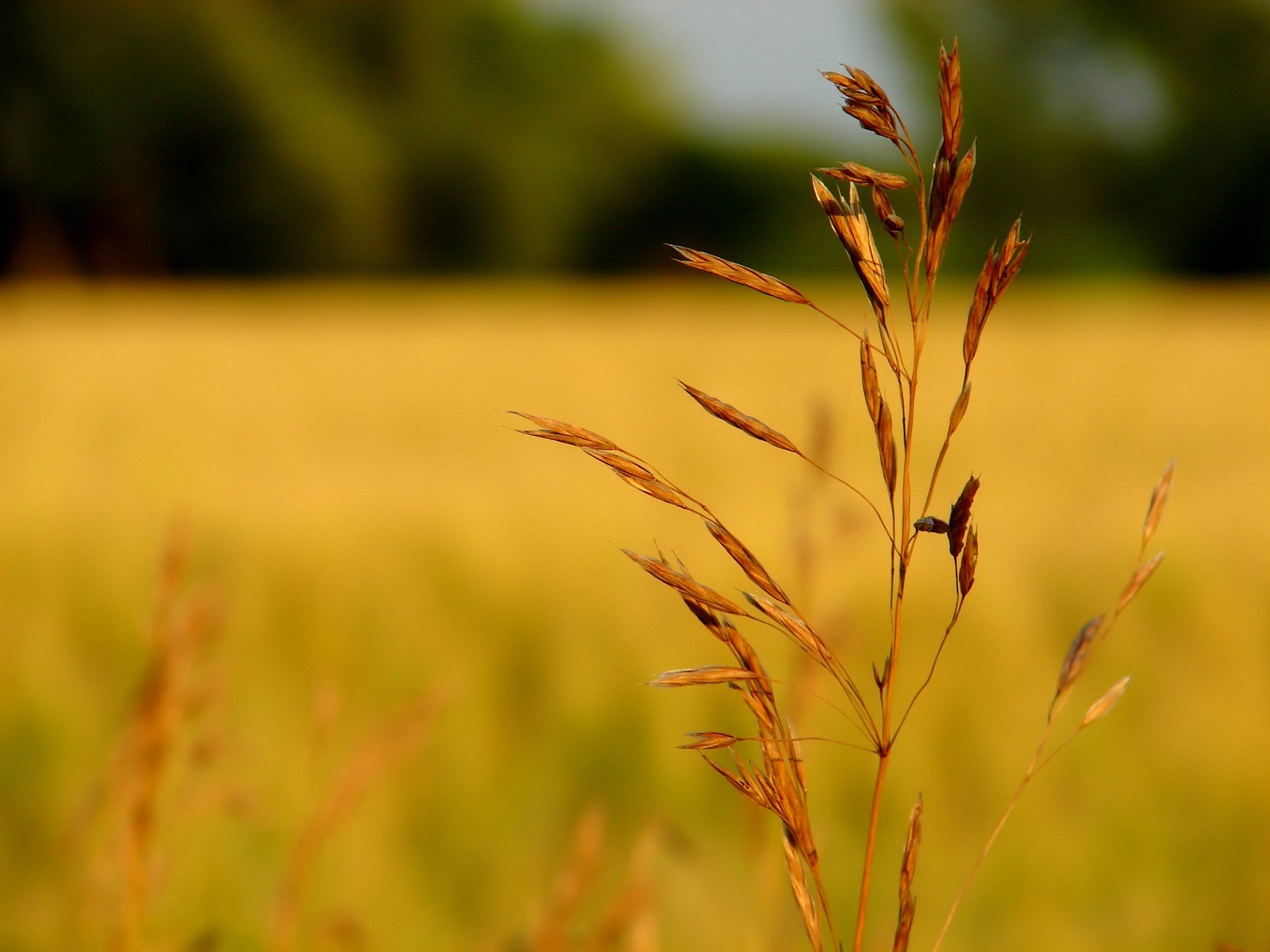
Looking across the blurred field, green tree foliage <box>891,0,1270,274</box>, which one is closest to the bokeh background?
the blurred field

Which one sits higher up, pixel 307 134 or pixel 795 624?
pixel 795 624

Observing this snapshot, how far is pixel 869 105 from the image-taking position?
25 centimetres

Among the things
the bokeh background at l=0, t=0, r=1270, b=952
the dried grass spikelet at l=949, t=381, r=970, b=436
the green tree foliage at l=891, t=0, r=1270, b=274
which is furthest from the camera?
the green tree foliage at l=891, t=0, r=1270, b=274

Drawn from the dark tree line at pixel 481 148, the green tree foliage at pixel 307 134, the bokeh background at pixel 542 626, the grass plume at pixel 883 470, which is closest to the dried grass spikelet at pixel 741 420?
the grass plume at pixel 883 470

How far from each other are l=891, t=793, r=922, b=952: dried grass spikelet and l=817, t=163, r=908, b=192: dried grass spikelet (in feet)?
0.41

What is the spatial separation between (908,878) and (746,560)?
0.08 meters

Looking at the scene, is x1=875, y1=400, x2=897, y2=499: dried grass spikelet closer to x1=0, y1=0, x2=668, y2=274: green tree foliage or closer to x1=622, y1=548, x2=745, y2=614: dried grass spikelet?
x1=622, y1=548, x2=745, y2=614: dried grass spikelet

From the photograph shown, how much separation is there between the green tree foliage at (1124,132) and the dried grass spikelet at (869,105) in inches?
237

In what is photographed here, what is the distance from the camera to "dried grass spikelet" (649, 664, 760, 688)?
252 mm

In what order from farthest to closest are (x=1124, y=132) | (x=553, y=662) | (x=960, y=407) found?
(x=1124, y=132) < (x=553, y=662) < (x=960, y=407)

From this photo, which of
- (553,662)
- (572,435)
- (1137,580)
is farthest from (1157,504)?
(553,662)

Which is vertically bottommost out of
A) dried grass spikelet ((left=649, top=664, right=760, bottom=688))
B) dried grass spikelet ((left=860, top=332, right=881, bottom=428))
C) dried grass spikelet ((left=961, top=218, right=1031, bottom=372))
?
dried grass spikelet ((left=649, top=664, right=760, bottom=688))

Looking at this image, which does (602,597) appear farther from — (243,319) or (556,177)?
(556,177)

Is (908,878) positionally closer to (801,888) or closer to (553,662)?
(801,888)
